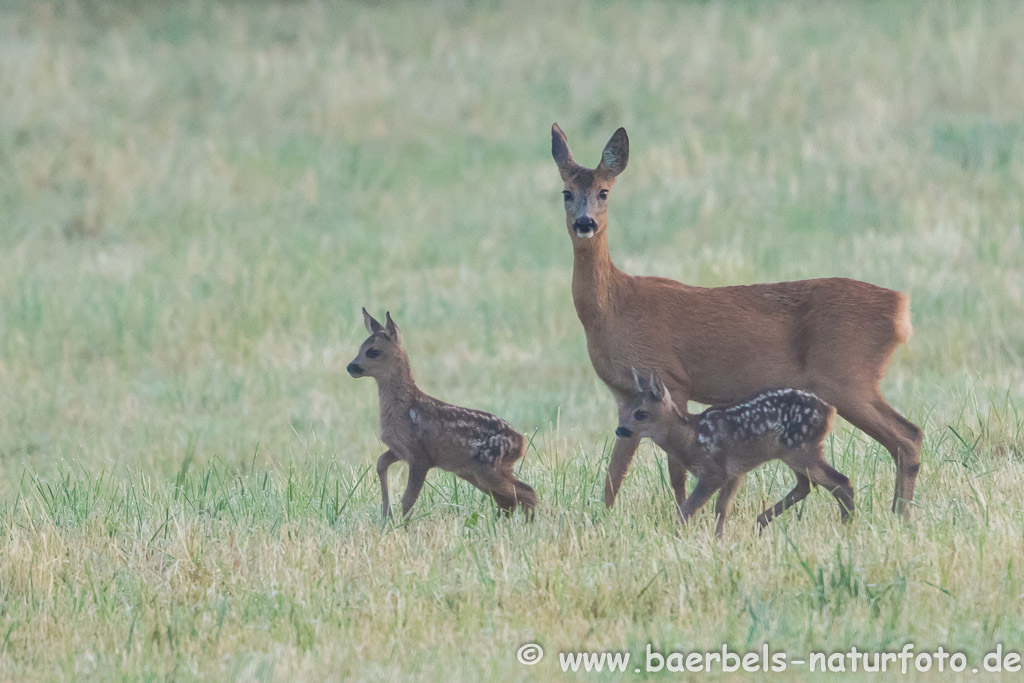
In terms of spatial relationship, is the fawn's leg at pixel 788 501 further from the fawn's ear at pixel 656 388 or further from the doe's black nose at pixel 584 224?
the doe's black nose at pixel 584 224

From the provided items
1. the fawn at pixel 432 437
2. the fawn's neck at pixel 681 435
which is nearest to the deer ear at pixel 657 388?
the fawn's neck at pixel 681 435

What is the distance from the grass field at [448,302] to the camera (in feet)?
18.8

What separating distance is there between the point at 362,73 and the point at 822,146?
7.39 meters

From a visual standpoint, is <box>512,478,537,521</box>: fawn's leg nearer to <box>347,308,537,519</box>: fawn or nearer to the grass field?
<box>347,308,537,519</box>: fawn

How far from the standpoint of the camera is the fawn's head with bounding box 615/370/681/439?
21.6 ft

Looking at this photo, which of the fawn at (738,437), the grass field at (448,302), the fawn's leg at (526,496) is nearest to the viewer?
the grass field at (448,302)

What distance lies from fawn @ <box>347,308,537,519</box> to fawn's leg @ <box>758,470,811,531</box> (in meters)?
1.00

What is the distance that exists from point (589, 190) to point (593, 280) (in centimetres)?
42

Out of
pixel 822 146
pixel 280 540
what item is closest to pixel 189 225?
pixel 822 146

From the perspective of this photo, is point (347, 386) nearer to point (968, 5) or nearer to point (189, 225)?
point (189, 225)

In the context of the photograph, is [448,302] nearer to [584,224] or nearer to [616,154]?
[616,154]

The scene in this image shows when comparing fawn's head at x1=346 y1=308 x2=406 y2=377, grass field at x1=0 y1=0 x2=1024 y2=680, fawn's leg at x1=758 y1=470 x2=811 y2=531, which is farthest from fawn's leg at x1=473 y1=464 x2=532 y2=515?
fawn's leg at x1=758 y1=470 x2=811 y2=531

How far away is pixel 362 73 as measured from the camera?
76.2ft

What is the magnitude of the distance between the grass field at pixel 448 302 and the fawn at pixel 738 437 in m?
0.18
